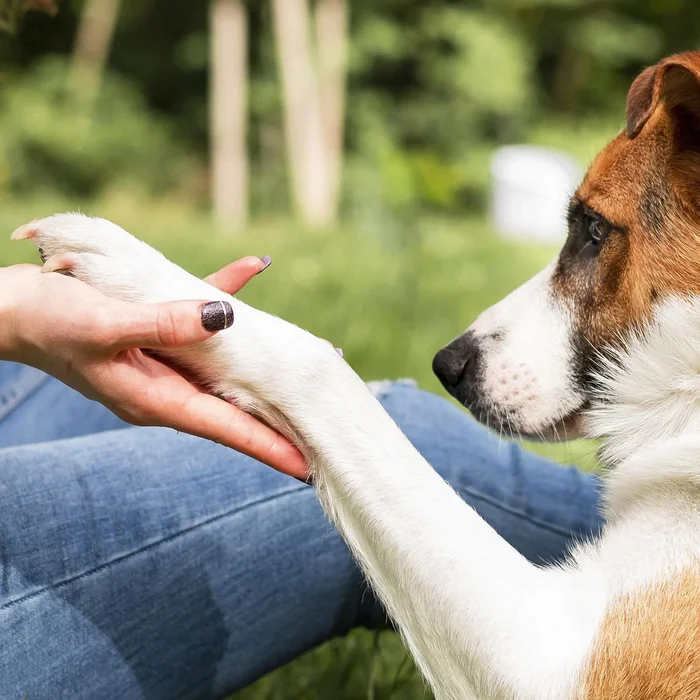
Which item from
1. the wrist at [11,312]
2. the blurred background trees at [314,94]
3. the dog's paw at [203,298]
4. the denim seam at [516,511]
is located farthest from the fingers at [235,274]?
the blurred background trees at [314,94]

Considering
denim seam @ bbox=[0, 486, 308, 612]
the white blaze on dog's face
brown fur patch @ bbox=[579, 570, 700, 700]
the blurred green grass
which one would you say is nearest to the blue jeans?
denim seam @ bbox=[0, 486, 308, 612]

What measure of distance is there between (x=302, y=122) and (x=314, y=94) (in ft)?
1.73

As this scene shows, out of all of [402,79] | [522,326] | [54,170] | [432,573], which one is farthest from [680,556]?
[402,79]

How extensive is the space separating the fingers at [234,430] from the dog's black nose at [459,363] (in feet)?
2.11

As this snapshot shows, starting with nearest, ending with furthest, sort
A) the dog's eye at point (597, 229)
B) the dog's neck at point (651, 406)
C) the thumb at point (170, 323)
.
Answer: the thumb at point (170, 323) → the dog's neck at point (651, 406) → the dog's eye at point (597, 229)

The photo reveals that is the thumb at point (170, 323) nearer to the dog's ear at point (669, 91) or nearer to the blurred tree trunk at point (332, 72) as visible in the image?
the dog's ear at point (669, 91)

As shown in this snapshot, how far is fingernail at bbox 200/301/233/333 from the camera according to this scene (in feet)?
4.48

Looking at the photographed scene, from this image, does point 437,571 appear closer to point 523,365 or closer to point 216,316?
point 216,316

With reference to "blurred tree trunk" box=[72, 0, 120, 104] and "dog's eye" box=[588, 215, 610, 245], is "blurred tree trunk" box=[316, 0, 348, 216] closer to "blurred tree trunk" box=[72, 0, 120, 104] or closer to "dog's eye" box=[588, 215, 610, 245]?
"blurred tree trunk" box=[72, 0, 120, 104]

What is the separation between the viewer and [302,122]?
11.1 meters

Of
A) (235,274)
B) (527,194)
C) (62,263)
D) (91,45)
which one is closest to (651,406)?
(235,274)

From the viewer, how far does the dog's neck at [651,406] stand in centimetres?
163

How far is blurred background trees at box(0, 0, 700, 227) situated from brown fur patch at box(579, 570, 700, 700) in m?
8.90

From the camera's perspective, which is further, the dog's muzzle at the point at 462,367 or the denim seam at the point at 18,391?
the denim seam at the point at 18,391
